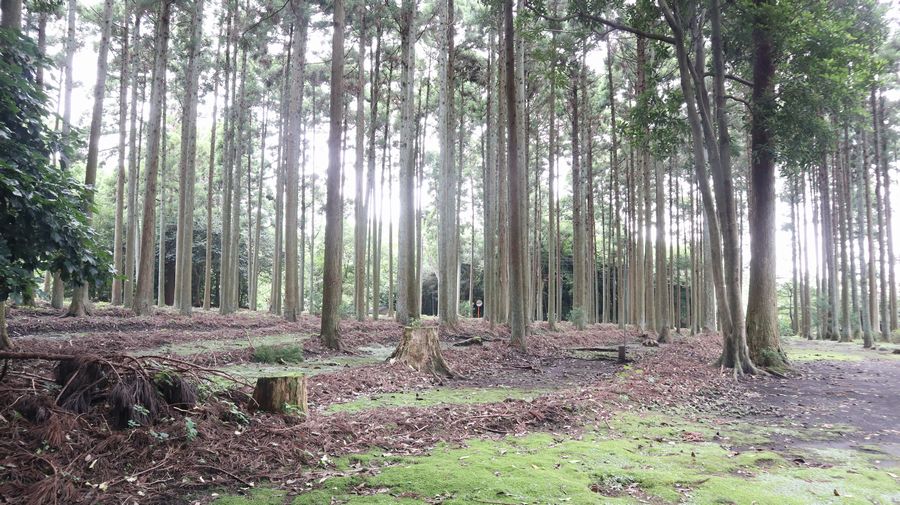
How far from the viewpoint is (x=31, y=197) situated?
Result: 12.9 feet

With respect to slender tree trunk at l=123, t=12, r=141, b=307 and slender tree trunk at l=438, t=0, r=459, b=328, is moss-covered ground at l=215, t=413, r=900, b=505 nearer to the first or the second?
slender tree trunk at l=438, t=0, r=459, b=328

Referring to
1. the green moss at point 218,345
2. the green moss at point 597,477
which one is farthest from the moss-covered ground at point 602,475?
the green moss at point 218,345

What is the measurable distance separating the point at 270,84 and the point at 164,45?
9.08 metres

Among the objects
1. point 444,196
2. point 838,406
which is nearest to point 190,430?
point 838,406

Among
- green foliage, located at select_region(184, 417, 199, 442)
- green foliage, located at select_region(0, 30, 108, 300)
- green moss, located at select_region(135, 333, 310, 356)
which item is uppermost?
green foliage, located at select_region(0, 30, 108, 300)

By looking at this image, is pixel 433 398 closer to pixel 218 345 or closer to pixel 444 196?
pixel 218 345

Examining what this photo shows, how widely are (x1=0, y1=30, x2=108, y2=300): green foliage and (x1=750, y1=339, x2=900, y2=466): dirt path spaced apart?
6871 mm

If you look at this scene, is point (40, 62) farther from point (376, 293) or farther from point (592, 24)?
point (376, 293)

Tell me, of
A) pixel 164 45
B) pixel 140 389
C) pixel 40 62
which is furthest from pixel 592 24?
pixel 164 45

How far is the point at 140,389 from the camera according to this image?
14.2 ft

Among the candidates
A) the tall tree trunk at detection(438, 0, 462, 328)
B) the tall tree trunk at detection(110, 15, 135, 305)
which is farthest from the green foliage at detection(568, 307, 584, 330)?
the tall tree trunk at detection(110, 15, 135, 305)

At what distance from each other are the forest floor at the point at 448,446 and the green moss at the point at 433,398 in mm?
42

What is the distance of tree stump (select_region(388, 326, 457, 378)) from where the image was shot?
8.96 metres

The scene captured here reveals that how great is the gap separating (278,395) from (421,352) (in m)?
4.22
